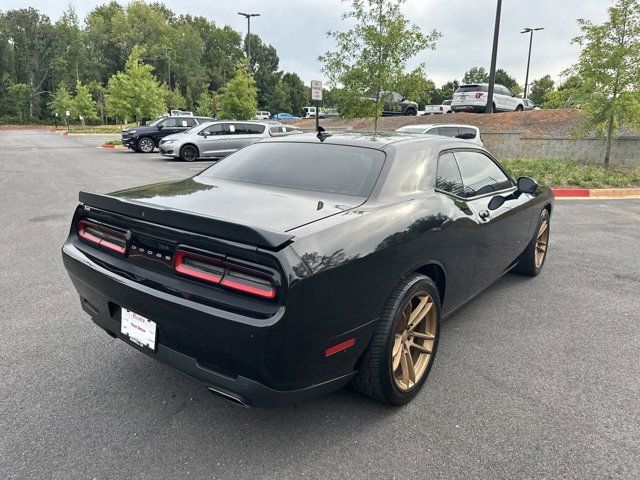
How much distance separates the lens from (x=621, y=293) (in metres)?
4.44

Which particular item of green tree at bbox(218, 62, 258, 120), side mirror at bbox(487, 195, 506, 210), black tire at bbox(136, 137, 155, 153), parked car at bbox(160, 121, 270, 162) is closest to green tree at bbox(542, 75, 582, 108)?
parked car at bbox(160, 121, 270, 162)

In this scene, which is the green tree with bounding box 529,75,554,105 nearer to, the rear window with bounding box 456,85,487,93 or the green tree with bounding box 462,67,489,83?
the green tree with bounding box 462,67,489,83

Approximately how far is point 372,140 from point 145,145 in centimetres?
2020

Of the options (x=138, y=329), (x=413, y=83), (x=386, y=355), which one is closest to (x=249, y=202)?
(x=138, y=329)

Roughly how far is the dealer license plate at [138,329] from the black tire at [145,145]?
20.5m

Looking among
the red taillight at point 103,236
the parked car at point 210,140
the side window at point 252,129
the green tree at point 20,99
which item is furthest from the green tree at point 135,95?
the green tree at point 20,99

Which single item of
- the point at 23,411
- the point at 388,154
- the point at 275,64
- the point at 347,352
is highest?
the point at 275,64

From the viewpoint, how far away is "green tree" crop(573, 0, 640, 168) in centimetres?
1194

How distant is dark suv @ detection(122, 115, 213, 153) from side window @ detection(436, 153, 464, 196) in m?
19.8

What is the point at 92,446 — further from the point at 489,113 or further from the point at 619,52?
the point at 489,113

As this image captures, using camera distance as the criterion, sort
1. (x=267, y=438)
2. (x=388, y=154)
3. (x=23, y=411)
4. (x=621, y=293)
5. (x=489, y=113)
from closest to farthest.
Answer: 1. (x=267, y=438)
2. (x=23, y=411)
3. (x=388, y=154)
4. (x=621, y=293)
5. (x=489, y=113)

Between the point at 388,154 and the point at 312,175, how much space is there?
20.4 inches

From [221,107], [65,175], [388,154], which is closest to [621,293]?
[388,154]

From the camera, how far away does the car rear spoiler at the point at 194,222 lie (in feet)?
6.33
